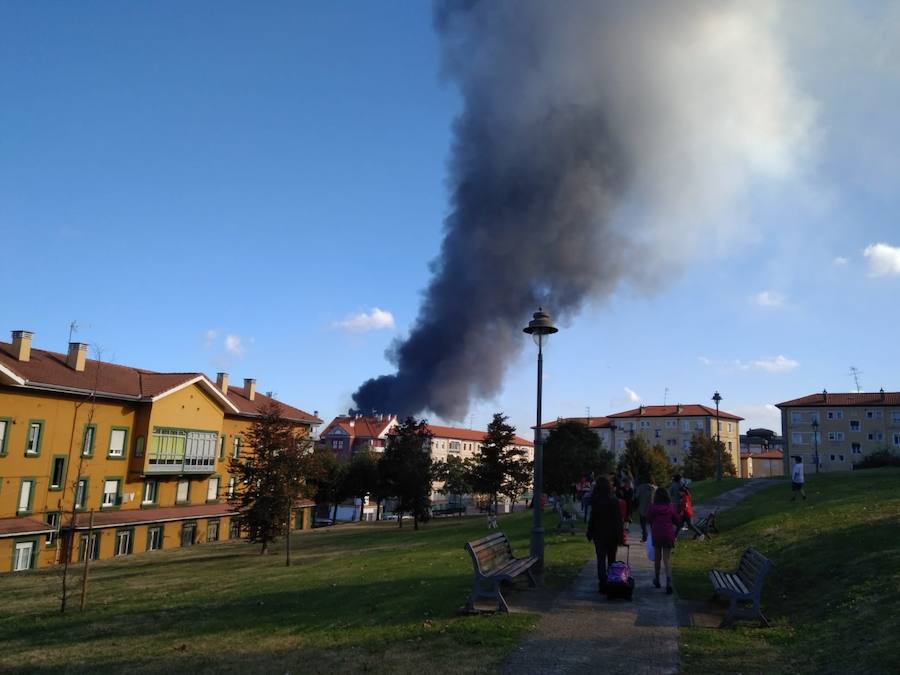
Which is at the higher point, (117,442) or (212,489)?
(117,442)

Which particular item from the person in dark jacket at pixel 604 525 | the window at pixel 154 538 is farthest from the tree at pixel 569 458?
the person in dark jacket at pixel 604 525

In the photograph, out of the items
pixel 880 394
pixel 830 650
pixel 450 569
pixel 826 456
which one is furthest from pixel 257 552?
pixel 880 394

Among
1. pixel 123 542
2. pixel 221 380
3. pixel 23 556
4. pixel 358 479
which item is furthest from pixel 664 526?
pixel 358 479

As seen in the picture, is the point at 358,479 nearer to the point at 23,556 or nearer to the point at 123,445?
the point at 123,445

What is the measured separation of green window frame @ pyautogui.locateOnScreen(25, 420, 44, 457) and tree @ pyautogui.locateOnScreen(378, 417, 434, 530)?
67.8ft

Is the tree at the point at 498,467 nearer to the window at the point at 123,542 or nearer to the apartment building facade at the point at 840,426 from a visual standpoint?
the window at the point at 123,542

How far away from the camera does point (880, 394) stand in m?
83.8

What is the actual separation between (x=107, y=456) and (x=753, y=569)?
41.7m

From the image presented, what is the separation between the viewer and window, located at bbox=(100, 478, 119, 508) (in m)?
40.0

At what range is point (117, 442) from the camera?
135 ft

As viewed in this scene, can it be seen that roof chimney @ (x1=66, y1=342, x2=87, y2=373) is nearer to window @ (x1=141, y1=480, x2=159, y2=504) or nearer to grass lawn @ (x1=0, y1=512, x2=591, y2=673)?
window @ (x1=141, y1=480, x2=159, y2=504)

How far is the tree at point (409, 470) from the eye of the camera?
41.2 meters

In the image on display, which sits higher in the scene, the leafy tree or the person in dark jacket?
the person in dark jacket

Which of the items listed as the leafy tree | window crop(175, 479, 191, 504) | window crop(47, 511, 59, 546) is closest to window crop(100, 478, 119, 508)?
window crop(47, 511, 59, 546)
